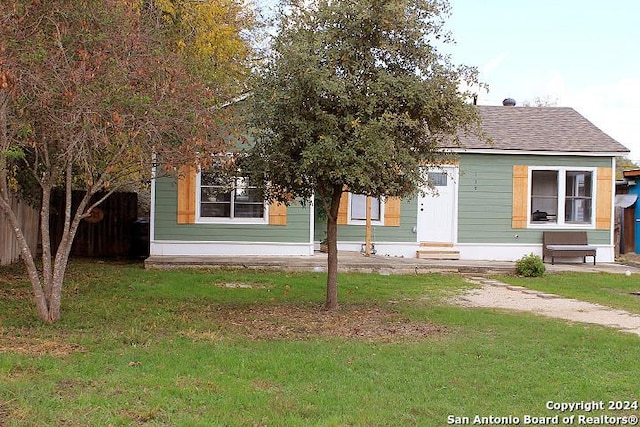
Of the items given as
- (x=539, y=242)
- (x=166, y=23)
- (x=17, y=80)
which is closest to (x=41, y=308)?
(x=17, y=80)

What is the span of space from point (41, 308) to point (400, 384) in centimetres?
439

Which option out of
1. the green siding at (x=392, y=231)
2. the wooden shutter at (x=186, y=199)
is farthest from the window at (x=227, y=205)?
the green siding at (x=392, y=231)

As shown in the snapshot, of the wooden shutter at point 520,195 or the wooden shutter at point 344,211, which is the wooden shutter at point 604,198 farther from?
the wooden shutter at point 344,211

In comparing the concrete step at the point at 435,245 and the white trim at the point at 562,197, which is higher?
the white trim at the point at 562,197

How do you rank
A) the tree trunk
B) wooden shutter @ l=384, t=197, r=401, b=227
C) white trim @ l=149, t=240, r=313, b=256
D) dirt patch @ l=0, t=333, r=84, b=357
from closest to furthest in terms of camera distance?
dirt patch @ l=0, t=333, r=84, b=357 → the tree trunk → white trim @ l=149, t=240, r=313, b=256 → wooden shutter @ l=384, t=197, r=401, b=227

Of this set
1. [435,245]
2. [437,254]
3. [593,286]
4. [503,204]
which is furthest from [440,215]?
[593,286]

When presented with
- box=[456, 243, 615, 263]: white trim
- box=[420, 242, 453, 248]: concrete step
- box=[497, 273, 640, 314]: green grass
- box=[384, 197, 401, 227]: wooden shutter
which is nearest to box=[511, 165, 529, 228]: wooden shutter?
box=[456, 243, 615, 263]: white trim

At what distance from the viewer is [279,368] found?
19.4 feet

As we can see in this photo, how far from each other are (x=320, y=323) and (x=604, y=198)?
1132 cm

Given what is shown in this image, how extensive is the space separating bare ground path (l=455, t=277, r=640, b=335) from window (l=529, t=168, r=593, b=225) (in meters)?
4.84

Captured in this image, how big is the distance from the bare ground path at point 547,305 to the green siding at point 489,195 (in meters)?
4.01

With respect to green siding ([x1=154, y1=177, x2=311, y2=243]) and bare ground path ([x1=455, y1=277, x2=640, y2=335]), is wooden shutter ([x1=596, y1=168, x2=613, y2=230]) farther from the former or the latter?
green siding ([x1=154, y1=177, x2=311, y2=243])

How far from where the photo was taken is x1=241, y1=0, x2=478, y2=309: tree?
7.90 meters

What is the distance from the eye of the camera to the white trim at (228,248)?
15.1 meters
